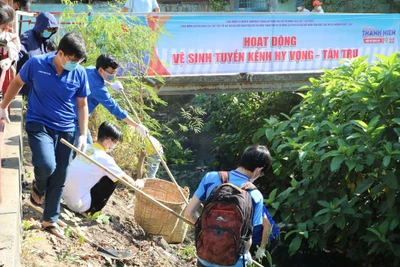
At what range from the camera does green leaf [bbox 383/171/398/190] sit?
6969mm

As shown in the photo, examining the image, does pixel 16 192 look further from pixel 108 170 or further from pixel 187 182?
pixel 187 182

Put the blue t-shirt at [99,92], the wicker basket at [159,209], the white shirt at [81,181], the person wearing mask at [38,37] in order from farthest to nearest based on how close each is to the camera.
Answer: the person wearing mask at [38,37]
the wicker basket at [159,209]
the blue t-shirt at [99,92]
the white shirt at [81,181]

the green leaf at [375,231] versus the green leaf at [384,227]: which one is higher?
the green leaf at [384,227]

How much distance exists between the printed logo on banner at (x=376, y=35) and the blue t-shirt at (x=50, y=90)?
7.57m

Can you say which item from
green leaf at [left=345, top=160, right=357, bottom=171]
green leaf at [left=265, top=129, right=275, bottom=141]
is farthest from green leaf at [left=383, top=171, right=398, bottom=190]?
green leaf at [left=265, top=129, right=275, bottom=141]

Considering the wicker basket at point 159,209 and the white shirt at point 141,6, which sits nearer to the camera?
the wicker basket at point 159,209

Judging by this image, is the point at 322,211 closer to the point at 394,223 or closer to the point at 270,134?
the point at 394,223

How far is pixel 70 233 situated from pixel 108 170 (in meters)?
0.65

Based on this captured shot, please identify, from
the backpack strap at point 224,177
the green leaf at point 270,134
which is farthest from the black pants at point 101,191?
the green leaf at point 270,134

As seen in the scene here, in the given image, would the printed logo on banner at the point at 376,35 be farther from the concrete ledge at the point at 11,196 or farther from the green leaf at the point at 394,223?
the concrete ledge at the point at 11,196

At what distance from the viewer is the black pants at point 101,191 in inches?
241

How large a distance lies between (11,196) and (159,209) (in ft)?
7.48

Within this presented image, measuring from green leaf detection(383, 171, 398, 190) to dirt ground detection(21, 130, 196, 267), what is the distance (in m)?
2.24

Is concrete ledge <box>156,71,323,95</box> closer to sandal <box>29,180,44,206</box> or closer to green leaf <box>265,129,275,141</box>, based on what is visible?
green leaf <box>265,129,275,141</box>
